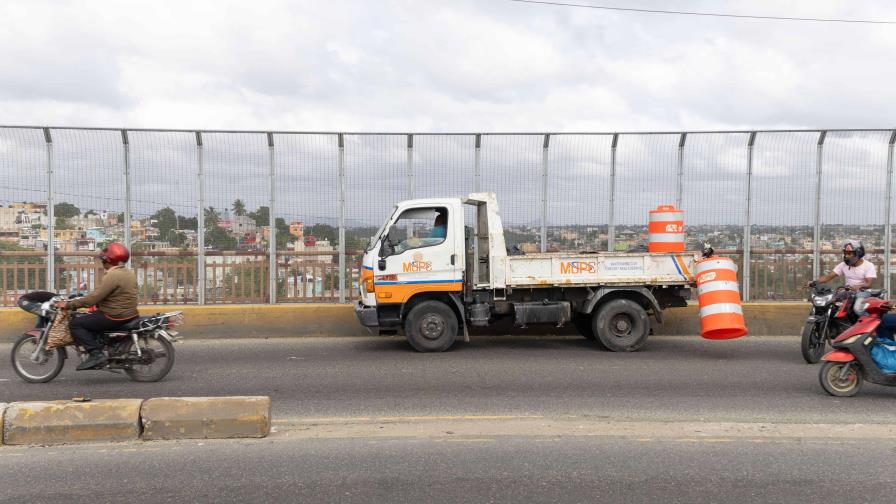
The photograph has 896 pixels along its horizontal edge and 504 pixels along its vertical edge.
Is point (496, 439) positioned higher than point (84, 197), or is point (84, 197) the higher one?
point (84, 197)

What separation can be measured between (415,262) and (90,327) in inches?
171

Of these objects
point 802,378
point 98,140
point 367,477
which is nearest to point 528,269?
point 802,378

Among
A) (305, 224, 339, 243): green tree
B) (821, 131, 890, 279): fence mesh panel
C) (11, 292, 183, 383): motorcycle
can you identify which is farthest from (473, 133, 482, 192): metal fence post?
(11, 292, 183, 383): motorcycle

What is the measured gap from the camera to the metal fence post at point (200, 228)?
43.9ft

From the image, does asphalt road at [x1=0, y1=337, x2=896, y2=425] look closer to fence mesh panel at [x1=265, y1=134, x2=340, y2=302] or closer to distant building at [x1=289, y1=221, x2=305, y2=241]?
fence mesh panel at [x1=265, y1=134, x2=340, y2=302]

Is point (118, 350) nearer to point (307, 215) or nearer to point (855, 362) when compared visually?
point (307, 215)

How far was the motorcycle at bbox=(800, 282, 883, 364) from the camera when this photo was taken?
9844 millimetres

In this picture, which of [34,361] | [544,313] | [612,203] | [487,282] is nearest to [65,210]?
[34,361]

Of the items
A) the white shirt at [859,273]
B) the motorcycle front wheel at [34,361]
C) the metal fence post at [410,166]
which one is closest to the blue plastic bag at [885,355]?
the white shirt at [859,273]

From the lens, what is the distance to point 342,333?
42.8ft

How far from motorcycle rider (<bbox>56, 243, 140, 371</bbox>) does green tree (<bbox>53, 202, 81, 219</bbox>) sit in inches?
197

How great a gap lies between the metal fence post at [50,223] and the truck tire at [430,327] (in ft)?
20.6

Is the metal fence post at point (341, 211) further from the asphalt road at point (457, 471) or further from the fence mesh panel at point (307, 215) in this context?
the asphalt road at point (457, 471)

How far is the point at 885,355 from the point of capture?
316 inches
